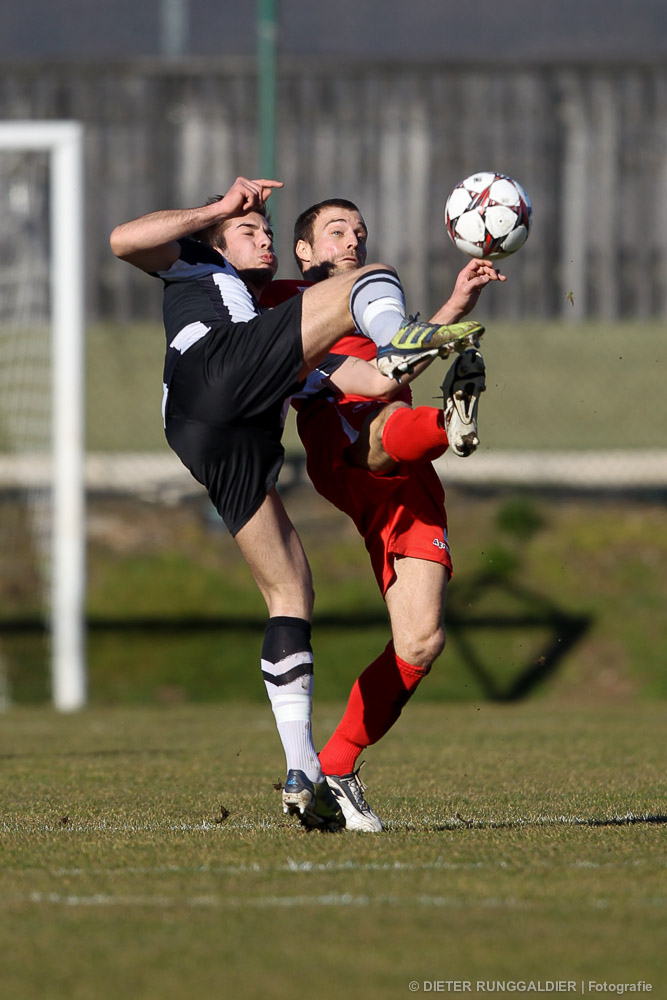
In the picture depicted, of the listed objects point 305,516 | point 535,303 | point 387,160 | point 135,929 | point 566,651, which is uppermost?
point 387,160

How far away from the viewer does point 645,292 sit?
1398 cm

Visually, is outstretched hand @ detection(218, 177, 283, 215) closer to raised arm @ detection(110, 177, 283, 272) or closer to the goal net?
raised arm @ detection(110, 177, 283, 272)

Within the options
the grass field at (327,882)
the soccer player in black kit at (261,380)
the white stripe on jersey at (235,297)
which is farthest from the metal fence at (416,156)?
the soccer player in black kit at (261,380)

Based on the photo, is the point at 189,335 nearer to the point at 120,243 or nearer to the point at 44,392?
the point at 120,243

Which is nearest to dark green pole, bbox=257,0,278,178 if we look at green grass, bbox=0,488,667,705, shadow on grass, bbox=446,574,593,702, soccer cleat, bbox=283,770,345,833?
green grass, bbox=0,488,667,705

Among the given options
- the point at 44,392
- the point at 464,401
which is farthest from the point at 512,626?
the point at 464,401

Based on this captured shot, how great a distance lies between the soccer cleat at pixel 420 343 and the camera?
15.1 feet

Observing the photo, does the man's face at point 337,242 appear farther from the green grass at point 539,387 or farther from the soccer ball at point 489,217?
the green grass at point 539,387

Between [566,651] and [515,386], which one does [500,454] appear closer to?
[515,386]

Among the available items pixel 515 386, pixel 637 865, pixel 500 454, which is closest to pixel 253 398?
pixel 637 865

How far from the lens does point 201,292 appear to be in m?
5.23

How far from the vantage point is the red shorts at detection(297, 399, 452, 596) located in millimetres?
5695

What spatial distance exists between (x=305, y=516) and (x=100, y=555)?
1813mm

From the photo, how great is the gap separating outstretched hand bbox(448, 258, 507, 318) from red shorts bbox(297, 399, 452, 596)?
0.60 metres
